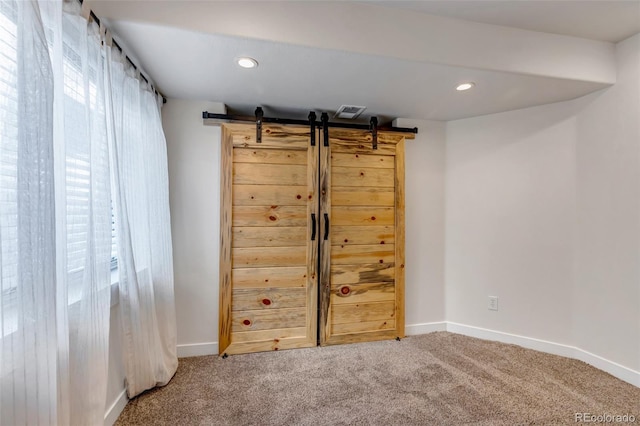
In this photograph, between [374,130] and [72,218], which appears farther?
[374,130]

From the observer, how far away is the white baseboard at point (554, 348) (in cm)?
186

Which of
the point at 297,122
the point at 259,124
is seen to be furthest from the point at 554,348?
the point at 259,124

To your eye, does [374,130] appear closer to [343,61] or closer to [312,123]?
[312,123]

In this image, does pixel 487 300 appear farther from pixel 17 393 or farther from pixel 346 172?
pixel 17 393

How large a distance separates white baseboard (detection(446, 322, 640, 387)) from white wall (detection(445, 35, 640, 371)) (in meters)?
0.04

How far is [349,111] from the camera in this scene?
244 centimetres

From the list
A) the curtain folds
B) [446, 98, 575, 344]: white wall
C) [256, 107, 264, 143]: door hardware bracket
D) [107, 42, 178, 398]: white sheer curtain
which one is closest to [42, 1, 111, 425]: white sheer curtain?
the curtain folds

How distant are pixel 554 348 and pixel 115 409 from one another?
10.4 feet

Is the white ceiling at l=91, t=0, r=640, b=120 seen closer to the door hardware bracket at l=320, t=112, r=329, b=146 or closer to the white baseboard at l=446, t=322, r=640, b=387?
the door hardware bracket at l=320, t=112, r=329, b=146

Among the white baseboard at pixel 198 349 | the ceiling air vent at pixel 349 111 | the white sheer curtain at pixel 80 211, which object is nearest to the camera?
the white sheer curtain at pixel 80 211

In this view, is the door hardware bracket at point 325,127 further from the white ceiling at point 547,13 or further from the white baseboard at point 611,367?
the white baseboard at point 611,367

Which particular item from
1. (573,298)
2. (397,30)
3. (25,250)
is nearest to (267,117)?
(397,30)

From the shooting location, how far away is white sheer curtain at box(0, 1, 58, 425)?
0.77m
